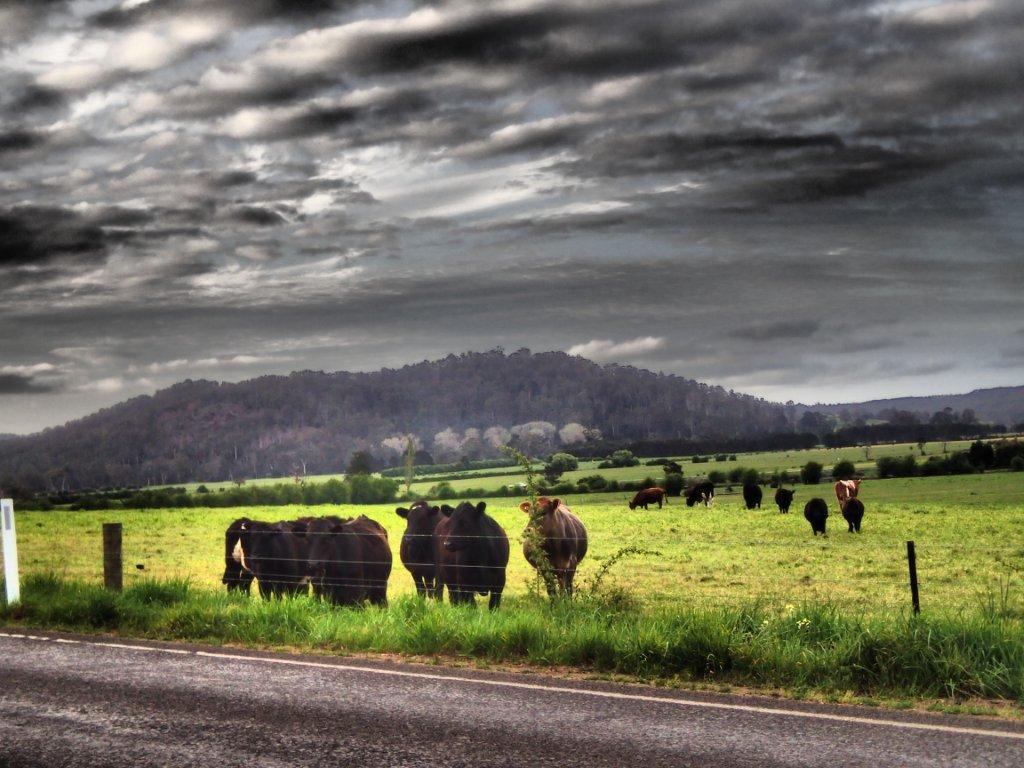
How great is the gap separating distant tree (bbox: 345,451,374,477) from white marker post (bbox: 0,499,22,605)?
5657 centimetres

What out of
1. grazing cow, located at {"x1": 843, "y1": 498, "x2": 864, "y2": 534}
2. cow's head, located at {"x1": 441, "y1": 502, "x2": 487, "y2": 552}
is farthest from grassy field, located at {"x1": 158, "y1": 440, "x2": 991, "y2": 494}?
cow's head, located at {"x1": 441, "y1": 502, "x2": 487, "y2": 552}

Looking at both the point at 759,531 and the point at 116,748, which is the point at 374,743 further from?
the point at 759,531

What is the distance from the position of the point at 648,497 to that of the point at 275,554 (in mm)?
54012

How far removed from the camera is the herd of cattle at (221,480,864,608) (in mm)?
16453

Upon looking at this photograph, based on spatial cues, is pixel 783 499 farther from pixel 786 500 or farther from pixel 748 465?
pixel 748 465

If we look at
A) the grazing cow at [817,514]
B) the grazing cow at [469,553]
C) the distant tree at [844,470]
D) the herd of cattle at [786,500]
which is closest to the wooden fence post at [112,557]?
the grazing cow at [469,553]

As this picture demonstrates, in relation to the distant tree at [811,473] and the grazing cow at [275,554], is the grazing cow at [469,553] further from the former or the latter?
the distant tree at [811,473]

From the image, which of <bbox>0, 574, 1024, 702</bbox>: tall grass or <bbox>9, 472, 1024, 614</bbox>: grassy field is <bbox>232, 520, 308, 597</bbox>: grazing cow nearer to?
<bbox>9, 472, 1024, 614</bbox>: grassy field

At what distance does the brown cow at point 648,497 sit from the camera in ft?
228

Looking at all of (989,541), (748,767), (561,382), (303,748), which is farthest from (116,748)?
(561,382)

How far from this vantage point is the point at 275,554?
18.2m

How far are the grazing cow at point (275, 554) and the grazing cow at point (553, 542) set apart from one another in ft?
14.6

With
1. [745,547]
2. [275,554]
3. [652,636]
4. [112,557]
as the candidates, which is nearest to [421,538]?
[275,554]

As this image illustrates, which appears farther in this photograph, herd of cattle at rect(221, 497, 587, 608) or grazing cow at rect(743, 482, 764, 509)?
grazing cow at rect(743, 482, 764, 509)
